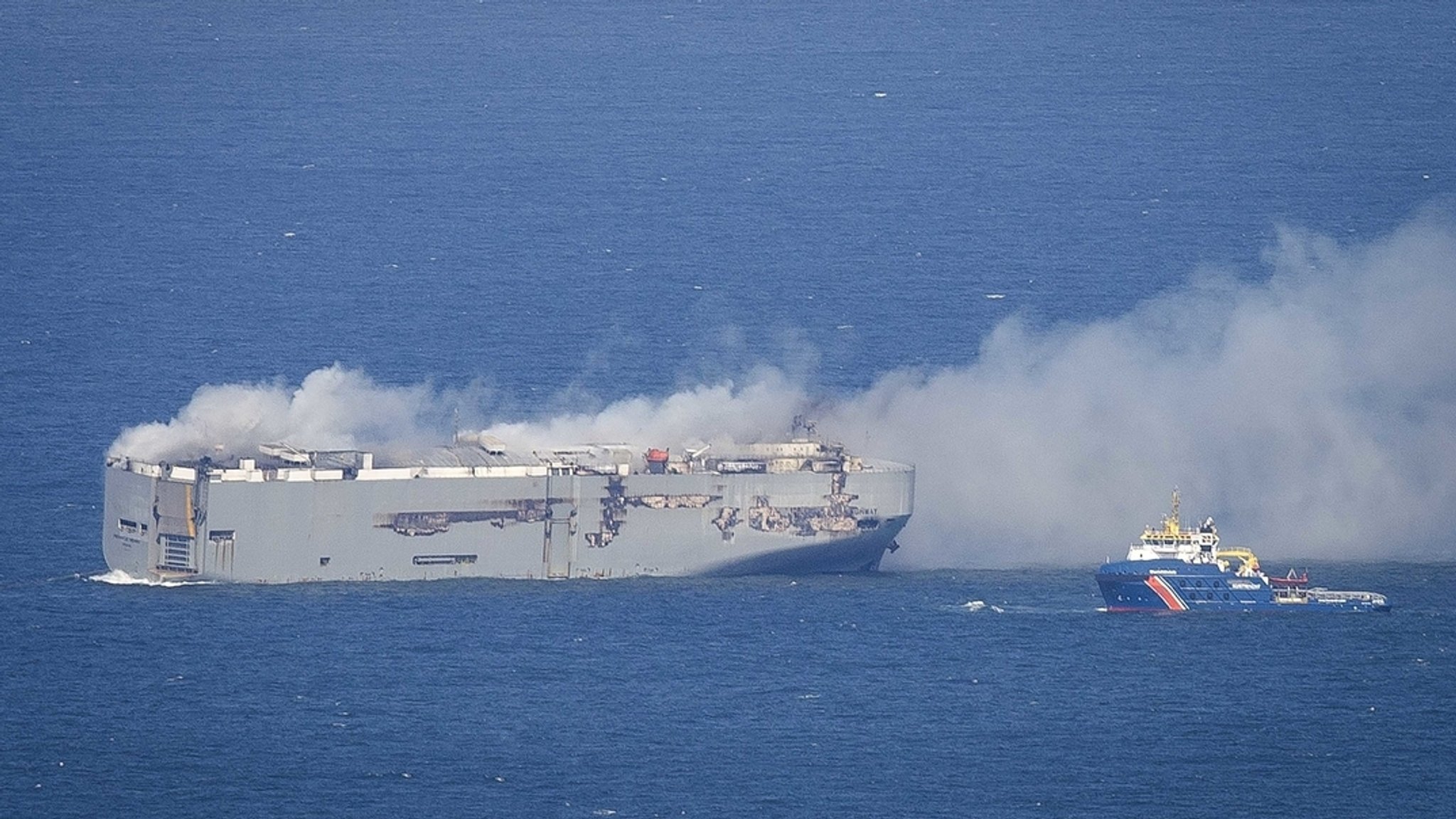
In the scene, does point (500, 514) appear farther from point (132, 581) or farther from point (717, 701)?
point (717, 701)

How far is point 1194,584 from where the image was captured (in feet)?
317

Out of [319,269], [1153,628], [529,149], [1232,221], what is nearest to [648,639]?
[1153,628]

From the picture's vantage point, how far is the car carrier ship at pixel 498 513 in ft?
315

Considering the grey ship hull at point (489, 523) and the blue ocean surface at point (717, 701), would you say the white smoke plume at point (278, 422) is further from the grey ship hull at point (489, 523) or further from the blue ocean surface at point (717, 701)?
the blue ocean surface at point (717, 701)

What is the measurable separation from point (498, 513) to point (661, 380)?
2613cm

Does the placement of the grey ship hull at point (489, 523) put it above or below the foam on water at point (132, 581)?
above

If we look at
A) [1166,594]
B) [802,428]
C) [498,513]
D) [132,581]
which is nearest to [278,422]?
[132,581]

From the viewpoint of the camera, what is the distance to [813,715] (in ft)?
279

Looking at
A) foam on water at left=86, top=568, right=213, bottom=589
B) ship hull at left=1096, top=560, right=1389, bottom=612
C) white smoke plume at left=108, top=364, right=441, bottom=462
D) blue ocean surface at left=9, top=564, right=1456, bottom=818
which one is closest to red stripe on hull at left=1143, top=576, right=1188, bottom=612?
ship hull at left=1096, top=560, right=1389, bottom=612

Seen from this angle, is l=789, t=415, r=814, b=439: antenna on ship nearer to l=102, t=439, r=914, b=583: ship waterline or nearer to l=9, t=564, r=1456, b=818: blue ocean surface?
l=102, t=439, r=914, b=583: ship waterline

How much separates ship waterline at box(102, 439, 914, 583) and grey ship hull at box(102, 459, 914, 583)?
0.13 feet

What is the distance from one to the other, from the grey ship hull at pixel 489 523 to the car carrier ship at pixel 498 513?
0.15ft

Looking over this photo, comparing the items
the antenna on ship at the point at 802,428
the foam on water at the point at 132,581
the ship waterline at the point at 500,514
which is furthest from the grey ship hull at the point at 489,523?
the antenna on ship at the point at 802,428

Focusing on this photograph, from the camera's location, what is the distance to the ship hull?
314 feet
